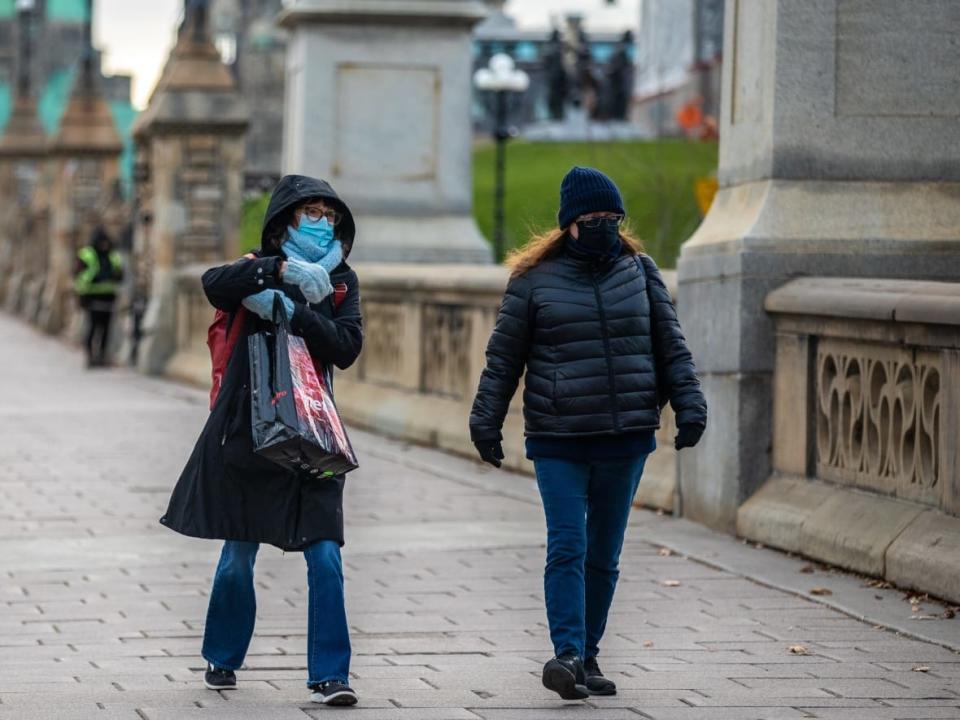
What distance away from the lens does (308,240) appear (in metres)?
6.67

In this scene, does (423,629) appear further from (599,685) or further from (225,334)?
(225,334)

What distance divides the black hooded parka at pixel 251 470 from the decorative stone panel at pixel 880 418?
301 cm

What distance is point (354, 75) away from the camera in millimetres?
19109

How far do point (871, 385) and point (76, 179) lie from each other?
101ft

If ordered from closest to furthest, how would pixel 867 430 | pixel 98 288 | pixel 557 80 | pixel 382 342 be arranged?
pixel 867 430, pixel 382 342, pixel 98 288, pixel 557 80

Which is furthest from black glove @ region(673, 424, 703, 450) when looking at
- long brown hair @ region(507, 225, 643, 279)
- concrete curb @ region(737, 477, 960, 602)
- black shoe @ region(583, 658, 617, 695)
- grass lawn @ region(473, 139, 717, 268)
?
grass lawn @ region(473, 139, 717, 268)

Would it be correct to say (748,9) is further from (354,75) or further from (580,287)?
(354,75)

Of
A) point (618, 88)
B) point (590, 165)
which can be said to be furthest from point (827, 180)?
point (618, 88)

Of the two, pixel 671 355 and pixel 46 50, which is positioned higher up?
pixel 46 50

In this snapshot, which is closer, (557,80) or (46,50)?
(557,80)

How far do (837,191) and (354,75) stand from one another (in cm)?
920

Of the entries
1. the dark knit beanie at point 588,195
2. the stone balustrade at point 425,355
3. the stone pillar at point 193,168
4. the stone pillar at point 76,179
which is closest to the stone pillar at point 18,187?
the stone pillar at point 76,179

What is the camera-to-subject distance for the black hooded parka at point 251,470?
6.58 metres

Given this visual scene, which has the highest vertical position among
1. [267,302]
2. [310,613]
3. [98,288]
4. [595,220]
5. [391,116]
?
[391,116]
